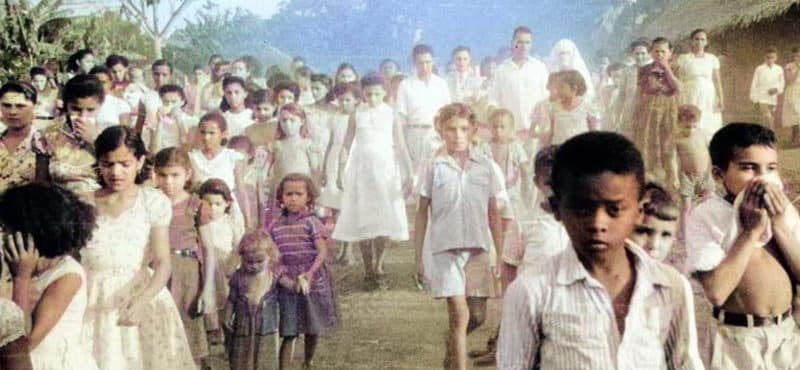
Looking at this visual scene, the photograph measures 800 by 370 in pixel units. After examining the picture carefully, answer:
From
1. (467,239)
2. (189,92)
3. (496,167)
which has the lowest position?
(467,239)

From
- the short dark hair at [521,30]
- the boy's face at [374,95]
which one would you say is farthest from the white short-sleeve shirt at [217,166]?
the short dark hair at [521,30]

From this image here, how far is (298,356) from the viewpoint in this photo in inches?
152

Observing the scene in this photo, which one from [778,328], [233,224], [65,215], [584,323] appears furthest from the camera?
[233,224]

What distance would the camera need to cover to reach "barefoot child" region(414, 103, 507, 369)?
3.75m

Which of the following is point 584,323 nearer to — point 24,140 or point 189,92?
point 189,92

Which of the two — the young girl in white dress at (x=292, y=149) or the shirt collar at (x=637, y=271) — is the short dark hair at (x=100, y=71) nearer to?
the young girl in white dress at (x=292, y=149)

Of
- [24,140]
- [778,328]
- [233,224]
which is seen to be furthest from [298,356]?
[778,328]

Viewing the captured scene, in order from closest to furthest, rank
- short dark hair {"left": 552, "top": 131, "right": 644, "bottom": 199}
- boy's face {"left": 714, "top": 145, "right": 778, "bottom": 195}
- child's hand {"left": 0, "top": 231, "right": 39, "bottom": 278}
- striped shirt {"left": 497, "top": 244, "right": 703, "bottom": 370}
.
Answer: striped shirt {"left": 497, "top": 244, "right": 703, "bottom": 370}
short dark hair {"left": 552, "top": 131, "right": 644, "bottom": 199}
boy's face {"left": 714, "top": 145, "right": 778, "bottom": 195}
child's hand {"left": 0, "top": 231, "right": 39, "bottom": 278}

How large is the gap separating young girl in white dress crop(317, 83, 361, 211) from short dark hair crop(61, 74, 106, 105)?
0.81 meters

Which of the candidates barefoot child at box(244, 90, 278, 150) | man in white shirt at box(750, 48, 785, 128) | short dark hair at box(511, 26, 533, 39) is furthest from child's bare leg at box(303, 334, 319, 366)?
man in white shirt at box(750, 48, 785, 128)

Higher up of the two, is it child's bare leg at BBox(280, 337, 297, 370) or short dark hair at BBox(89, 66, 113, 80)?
short dark hair at BBox(89, 66, 113, 80)

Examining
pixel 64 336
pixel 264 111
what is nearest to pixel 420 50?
pixel 264 111

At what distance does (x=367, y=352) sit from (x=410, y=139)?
29.9 inches

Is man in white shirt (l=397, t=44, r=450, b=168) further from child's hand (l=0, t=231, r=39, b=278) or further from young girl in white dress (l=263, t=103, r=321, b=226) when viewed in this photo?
child's hand (l=0, t=231, r=39, b=278)
